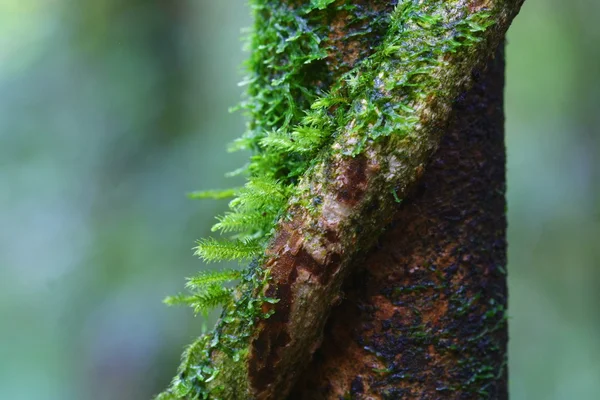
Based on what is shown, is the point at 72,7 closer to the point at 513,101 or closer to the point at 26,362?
the point at 26,362

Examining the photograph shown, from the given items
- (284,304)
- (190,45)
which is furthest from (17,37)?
(284,304)

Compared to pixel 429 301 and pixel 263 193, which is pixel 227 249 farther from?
pixel 429 301

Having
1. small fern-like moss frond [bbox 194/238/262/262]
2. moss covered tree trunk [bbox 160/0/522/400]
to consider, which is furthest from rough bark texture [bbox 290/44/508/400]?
small fern-like moss frond [bbox 194/238/262/262]

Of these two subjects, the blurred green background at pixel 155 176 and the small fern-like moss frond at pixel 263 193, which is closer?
the small fern-like moss frond at pixel 263 193

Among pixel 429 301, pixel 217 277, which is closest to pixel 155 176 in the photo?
pixel 217 277

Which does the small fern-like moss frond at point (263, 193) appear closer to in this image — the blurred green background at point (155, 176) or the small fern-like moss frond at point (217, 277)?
the small fern-like moss frond at point (217, 277)

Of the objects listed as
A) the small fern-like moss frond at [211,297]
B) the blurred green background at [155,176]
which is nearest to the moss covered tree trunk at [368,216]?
the small fern-like moss frond at [211,297]
